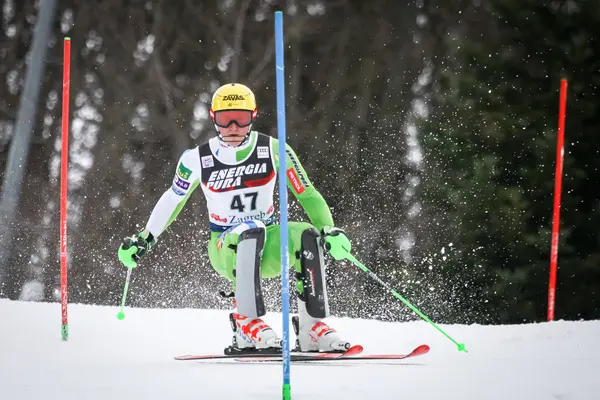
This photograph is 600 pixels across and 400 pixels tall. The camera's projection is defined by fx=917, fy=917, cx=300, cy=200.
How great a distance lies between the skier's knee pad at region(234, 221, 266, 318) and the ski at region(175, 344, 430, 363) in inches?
9.6

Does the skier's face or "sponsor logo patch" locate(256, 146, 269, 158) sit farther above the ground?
the skier's face

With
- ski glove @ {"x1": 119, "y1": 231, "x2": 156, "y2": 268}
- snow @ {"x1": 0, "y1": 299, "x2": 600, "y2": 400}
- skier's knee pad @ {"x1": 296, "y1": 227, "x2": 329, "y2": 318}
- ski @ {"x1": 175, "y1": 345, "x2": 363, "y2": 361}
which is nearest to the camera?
snow @ {"x1": 0, "y1": 299, "x2": 600, "y2": 400}

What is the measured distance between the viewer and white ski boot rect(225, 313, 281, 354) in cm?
529

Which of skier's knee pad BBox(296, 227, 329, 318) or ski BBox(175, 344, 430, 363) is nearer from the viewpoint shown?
ski BBox(175, 344, 430, 363)

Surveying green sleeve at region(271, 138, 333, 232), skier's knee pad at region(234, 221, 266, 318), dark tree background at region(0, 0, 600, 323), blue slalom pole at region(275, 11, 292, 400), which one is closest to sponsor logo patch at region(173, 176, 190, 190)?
green sleeve at region(271, 138, 333, 232)

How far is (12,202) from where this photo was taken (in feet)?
56.8

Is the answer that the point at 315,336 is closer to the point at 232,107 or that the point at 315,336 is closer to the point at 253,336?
the point at 253,336

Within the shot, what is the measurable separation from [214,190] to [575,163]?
768 centimetres

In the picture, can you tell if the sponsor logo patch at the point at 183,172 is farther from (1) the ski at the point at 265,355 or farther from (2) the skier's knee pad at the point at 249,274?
(1) the ski at the point at 265,355

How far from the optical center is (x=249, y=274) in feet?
17.1

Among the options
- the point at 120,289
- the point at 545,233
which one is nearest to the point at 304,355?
the point at 545,233

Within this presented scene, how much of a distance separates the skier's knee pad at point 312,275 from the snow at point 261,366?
1.47 ft

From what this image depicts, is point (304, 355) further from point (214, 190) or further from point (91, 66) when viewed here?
point (91, 66)

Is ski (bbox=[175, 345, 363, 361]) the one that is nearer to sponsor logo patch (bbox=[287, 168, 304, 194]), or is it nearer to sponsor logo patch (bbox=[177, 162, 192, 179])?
sponsor logo patch (bbox=[287, 168, 304, 194])
